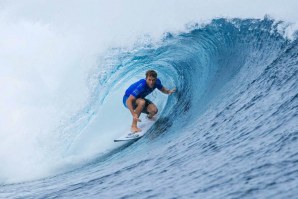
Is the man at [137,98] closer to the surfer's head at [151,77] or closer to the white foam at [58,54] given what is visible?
the surfer's head at [151,77]

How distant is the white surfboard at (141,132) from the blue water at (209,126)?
0.36ft

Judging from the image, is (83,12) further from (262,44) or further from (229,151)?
(229,151)

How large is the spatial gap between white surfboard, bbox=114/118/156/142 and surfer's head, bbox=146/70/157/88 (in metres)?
0.68

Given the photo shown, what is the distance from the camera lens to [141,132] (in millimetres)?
7000

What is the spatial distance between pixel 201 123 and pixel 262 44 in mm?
1926

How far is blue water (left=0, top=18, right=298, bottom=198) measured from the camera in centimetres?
369

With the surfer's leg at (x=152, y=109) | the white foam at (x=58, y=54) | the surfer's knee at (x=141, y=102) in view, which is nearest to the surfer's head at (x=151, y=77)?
the surfer's knee at (x=141, y=102)

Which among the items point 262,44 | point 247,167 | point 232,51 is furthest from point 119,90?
point 247,167

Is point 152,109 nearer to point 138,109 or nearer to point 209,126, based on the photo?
point 138,109

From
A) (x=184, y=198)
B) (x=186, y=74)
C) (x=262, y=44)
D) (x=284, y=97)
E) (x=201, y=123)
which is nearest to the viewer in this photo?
(x=184, y=198)

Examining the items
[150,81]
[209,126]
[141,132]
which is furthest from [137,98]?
[209,126]

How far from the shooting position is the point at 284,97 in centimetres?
509

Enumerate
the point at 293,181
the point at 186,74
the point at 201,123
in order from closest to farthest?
1. the point at 293,181
2. the point at 201,123
3. the point at 186,74

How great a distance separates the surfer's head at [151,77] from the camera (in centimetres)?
677
